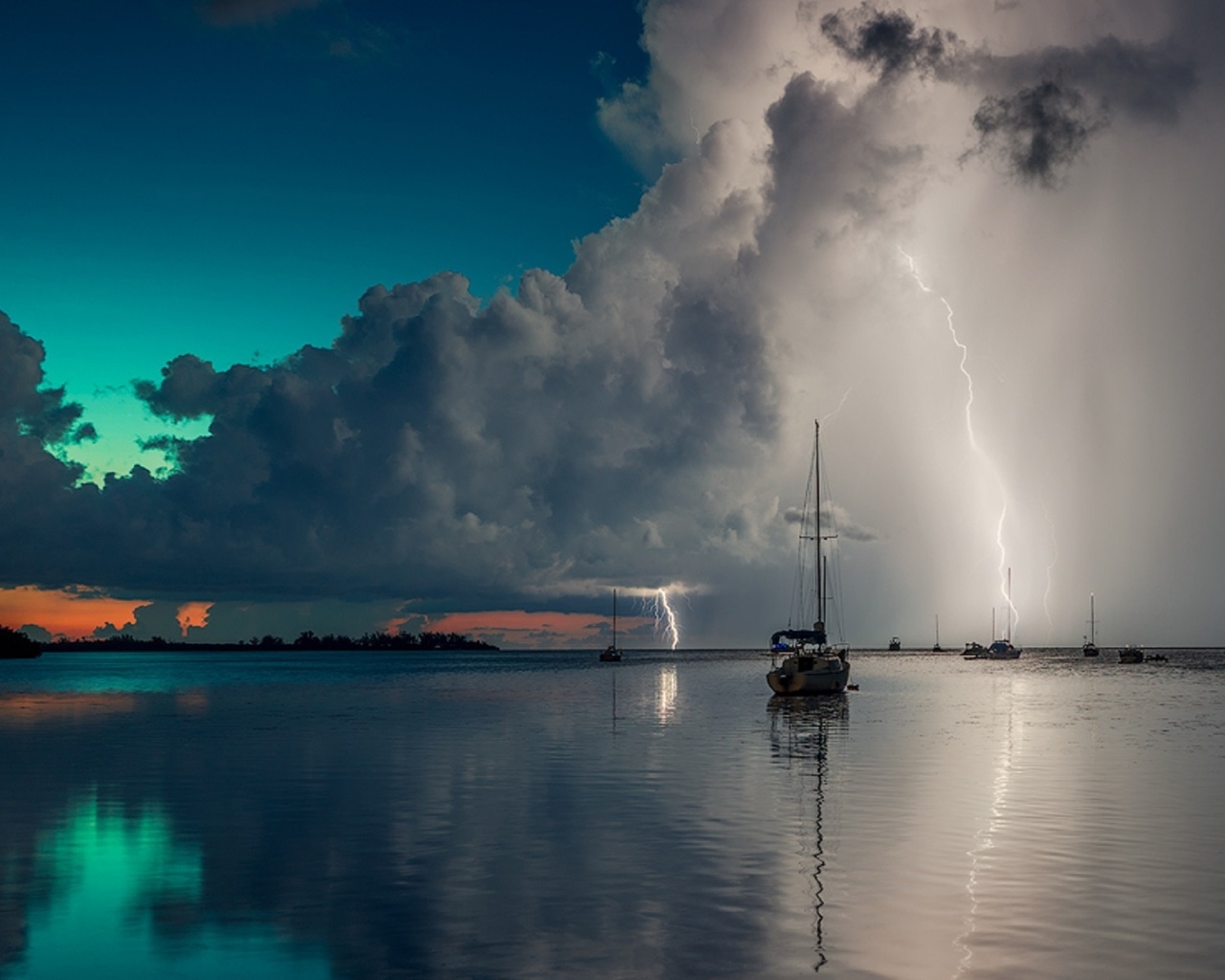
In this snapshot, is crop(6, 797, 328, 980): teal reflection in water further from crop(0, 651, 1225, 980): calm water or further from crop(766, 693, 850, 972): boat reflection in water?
crop(766, 693, 850, 972): boat reflection in water

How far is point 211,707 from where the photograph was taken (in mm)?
95688

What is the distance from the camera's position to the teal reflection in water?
19.3 meters

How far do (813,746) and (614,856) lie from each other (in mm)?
29991

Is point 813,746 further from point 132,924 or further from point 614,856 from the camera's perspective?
point 132,924

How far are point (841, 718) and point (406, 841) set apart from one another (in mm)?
50989

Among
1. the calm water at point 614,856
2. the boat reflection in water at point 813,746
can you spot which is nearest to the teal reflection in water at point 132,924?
the calm water at point 614,856

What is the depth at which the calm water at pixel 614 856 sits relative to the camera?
783 inches

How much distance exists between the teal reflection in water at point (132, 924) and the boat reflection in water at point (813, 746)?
9.56 m

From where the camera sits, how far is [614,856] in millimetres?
28531

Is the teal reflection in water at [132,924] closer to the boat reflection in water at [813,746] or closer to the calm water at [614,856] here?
the calm water at [614,856]

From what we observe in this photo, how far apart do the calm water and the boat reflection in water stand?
222mm

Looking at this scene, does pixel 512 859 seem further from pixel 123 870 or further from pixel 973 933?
pixel 973 933

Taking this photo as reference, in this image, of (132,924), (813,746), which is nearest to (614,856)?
(132,924)

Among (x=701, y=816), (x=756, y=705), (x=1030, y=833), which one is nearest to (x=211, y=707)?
(x=756, y=705)
